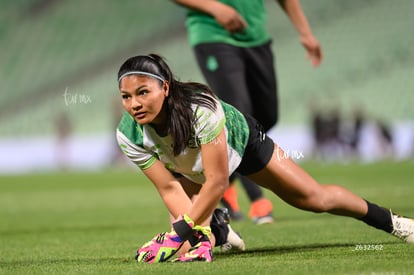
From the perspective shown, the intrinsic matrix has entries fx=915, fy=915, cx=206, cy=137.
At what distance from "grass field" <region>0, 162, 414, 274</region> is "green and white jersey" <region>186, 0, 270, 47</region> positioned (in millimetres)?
1441

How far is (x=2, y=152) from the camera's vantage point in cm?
2420

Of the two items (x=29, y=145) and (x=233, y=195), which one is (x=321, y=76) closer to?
(x=29, y=145)

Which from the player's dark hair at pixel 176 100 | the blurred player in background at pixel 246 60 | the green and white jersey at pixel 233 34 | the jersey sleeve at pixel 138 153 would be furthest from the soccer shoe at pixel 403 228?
the green and white jersey at pixel 233 34

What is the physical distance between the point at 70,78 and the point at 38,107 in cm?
127

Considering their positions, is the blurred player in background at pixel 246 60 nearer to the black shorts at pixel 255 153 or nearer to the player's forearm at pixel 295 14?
the player's forearm at pixel 295 14

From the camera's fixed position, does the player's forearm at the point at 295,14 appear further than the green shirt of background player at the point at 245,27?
Yes

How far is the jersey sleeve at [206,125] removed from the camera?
14.8 feet

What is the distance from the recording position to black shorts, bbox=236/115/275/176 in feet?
16.4

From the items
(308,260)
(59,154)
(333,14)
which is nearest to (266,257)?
(308,260)

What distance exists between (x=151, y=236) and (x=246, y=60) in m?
1.66

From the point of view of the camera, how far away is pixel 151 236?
21.0ft

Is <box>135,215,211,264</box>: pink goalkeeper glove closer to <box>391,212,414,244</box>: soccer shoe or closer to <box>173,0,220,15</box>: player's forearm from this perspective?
<box>391,212,414,244</box>: soccer shoe

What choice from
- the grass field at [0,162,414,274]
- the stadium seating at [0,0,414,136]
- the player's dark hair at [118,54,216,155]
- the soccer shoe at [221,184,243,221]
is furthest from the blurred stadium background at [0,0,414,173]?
the player's dark hair at [118,54,216,155]

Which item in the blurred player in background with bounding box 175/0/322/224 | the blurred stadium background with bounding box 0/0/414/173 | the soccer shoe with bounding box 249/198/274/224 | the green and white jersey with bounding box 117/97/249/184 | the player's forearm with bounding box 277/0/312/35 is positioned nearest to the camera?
the green and white jersey with bounding box 117/97/249/184
